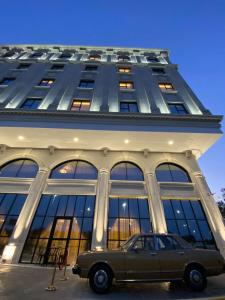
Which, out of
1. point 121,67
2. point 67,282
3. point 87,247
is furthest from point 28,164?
point 121,67

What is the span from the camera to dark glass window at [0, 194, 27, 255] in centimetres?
1014

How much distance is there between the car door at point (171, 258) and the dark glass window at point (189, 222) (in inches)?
222

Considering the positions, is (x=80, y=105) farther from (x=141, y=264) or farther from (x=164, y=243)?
(x=141, y=264)

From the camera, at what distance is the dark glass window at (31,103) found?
13817mm

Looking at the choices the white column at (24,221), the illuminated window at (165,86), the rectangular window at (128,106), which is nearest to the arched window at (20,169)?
the white column at (24,221)

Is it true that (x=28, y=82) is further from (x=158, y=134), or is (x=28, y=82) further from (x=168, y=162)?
(x=168, y=162)

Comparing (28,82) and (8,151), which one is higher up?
(28,82)

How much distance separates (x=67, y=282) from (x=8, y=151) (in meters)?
11.3

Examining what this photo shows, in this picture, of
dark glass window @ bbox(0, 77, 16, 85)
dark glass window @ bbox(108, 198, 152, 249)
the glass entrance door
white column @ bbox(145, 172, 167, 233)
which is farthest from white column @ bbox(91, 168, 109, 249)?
dark glass window @ bbox(0, 77, 16, 85)

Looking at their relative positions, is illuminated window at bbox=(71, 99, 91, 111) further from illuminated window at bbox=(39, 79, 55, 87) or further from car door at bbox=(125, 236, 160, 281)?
car door at bbox=(125, 236, 160, 281)

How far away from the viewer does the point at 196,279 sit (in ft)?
16.4

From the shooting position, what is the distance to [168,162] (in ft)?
45.9

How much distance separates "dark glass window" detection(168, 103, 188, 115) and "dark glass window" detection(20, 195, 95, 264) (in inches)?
348

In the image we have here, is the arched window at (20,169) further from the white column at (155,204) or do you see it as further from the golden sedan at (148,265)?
the golden sedan at (148,265)
